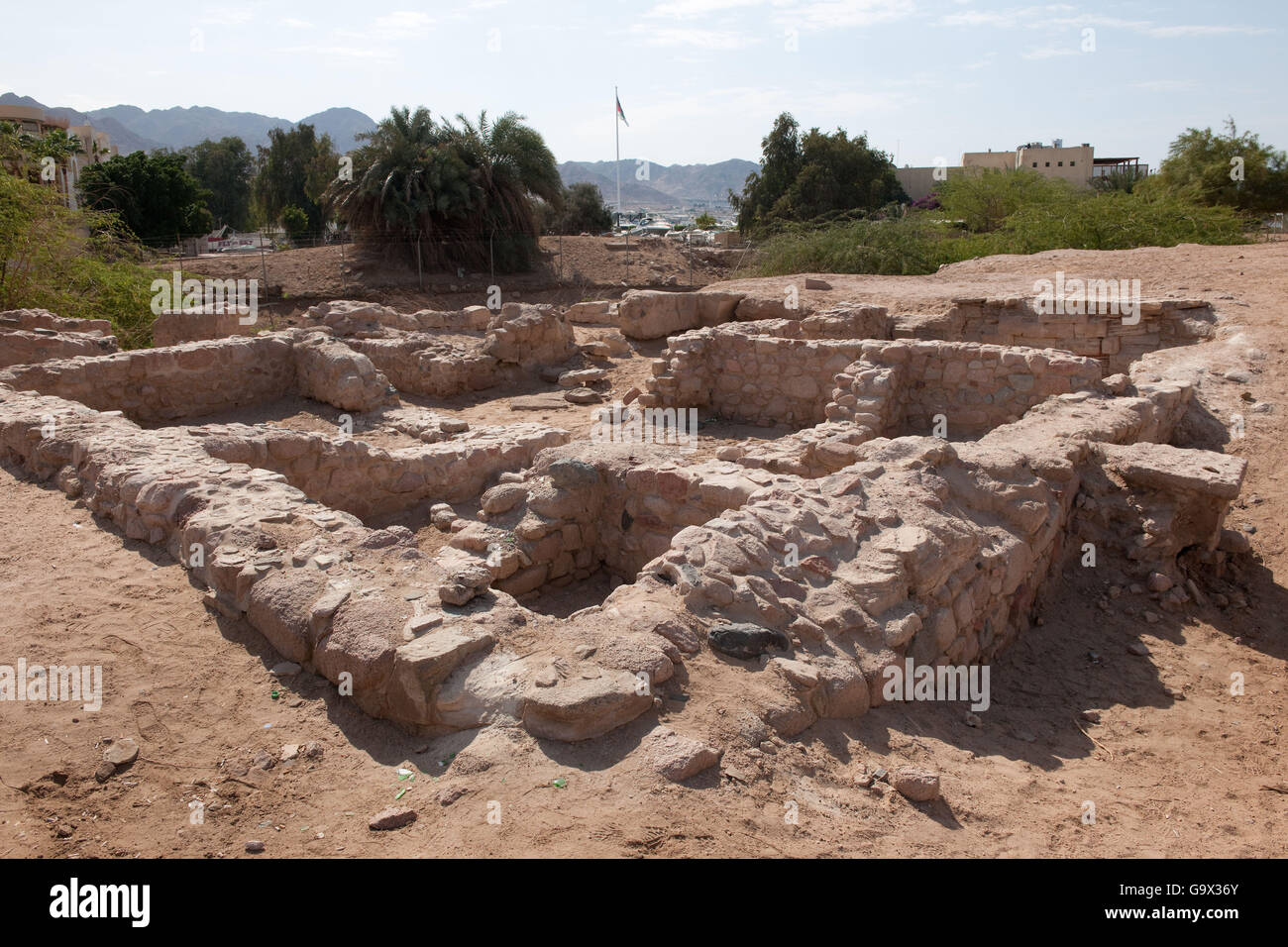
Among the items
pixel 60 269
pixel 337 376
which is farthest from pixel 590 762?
pixel 60 269

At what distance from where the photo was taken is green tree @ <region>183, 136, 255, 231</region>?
49.0m

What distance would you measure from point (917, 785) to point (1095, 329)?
9.64m

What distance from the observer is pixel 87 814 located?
3.09m

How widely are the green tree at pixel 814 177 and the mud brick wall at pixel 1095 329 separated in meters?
21.0

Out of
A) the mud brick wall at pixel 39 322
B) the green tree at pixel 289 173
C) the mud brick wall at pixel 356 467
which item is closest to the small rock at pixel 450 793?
the mud brick wall at pixel 356 467

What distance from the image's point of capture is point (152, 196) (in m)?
31.1

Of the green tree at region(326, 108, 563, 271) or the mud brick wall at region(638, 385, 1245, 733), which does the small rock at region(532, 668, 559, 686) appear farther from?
the green tree at region(326, 108, 563, 271)

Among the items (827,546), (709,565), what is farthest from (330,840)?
(827,546)

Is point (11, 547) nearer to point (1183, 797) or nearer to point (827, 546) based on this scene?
point (827, 546)

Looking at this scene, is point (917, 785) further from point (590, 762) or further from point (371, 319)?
point (371, 319)

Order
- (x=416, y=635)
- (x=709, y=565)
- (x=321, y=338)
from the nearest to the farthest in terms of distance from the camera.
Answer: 1. (x=416, y=635)
2. (x=709, y=565)
3. (x=321, y=338)

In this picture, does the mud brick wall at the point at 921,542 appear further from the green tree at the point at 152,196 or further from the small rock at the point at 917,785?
the green tree at the point at 152,196

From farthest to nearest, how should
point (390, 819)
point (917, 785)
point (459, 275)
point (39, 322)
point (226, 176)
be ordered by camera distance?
point (226, 176)
point (459, 275)
point (39, 322)
point (917, 785)
point (390, 819)

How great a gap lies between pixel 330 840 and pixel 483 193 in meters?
24.0
